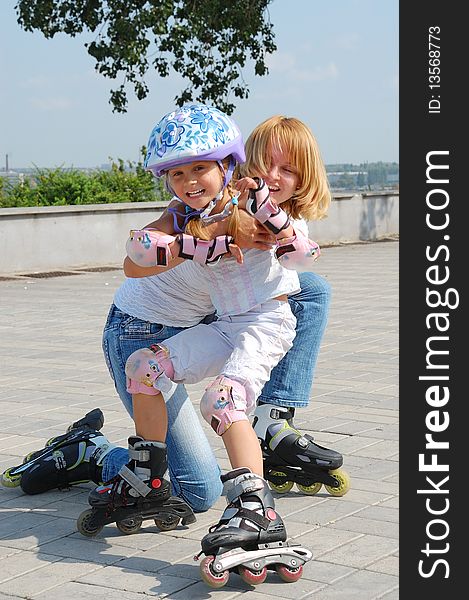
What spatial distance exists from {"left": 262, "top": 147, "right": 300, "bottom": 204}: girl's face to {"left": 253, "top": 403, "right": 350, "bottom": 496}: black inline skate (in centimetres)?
94

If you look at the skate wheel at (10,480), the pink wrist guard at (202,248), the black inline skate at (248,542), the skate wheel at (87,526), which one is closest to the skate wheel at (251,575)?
the black inline skate at (248,542)

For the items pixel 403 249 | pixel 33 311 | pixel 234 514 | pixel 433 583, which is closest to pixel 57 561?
pixel 234 514

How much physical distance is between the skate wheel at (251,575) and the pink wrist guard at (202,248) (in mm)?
977

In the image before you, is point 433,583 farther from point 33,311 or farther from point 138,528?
point 33,311

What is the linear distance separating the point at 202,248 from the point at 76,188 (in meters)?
13.1

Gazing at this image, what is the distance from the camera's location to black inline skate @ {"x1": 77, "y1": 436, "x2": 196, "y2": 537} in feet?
12.8

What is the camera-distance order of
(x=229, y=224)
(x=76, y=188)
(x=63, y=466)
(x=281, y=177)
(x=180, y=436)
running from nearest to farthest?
(x=229, y=224) → (x=281, y=177) → (x=180, y=436) → (x=63, y=466) → (x=76, y=188)

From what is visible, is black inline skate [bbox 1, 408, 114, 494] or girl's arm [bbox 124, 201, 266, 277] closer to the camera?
girl's arm [bbox 124, 201, 266, 277]

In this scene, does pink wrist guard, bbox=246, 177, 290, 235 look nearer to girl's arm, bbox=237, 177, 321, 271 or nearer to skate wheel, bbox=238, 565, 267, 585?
girl's arm, bbox=237, 177, 321, 271

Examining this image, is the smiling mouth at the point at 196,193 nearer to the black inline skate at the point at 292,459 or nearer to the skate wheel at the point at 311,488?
the black inline skate at the point at 292,459

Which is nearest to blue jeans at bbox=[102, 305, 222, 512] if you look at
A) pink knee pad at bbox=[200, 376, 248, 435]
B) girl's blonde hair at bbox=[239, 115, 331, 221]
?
pink knee pad at bbox=[200, 376, 248, 435]

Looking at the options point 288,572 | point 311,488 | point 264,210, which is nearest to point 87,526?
point 288,572

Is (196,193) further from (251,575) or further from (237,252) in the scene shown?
(251,575)

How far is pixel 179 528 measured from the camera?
13.2 feet
